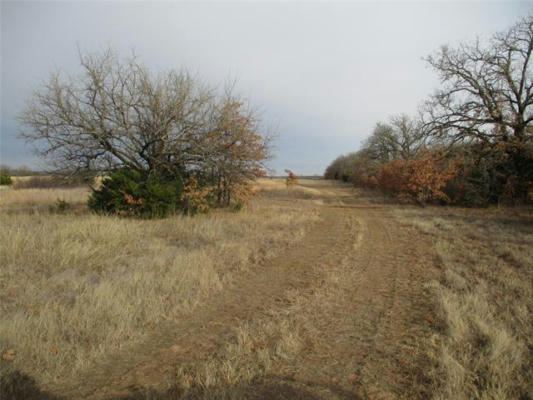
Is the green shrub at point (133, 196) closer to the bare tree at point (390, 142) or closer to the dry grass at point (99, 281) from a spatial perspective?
the dry grass at point (99, 281)

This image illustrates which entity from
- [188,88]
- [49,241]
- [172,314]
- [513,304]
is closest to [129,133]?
[188,88]

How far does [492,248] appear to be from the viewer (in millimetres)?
7277

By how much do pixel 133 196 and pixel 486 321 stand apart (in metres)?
11.5

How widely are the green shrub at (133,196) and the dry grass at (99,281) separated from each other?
2.20 metres

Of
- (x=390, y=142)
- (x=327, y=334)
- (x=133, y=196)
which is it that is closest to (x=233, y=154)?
(x=133, y=196)

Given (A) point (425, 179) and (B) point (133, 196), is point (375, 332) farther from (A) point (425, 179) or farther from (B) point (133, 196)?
(A) point (425, 179)

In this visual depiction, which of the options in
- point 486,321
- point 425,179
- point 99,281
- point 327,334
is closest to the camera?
point 327,334

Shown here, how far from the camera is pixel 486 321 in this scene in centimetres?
356

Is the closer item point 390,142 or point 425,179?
point 425,179

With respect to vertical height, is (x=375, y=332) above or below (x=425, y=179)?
below

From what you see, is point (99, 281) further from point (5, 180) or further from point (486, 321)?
point (5, 180)

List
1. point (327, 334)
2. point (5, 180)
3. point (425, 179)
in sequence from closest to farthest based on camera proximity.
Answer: point (327, 334)
point (425, 179)
point (5, 180)

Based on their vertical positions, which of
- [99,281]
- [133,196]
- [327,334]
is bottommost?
[327,334]

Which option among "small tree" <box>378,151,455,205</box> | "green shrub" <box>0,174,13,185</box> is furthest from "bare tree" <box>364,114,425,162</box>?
"green shrub" <box>0,174,13,185</box>
